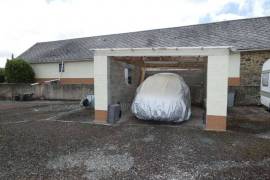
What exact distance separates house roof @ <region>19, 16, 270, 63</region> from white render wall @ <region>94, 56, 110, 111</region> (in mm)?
7059

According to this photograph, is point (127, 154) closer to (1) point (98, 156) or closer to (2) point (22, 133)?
(1) point (98, 156)

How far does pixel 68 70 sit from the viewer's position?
1759 cm

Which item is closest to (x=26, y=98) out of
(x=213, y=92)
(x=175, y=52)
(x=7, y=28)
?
(x=7, y=28)

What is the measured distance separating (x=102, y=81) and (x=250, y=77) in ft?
30.8

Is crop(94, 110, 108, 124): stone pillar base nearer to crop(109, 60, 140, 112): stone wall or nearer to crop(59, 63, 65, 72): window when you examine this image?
crop(109, 60, 140, 112): stone wall

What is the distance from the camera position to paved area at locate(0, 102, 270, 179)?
11.7 feet

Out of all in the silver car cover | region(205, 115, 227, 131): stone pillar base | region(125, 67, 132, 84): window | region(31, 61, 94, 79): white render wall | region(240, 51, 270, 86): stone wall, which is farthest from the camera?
region(31, 61, 94, 79): white render wall

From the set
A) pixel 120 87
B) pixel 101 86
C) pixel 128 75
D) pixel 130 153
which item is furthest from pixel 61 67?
pixel 130 153

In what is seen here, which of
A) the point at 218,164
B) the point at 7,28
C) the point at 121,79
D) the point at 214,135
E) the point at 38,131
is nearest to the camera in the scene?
the point at 218,164

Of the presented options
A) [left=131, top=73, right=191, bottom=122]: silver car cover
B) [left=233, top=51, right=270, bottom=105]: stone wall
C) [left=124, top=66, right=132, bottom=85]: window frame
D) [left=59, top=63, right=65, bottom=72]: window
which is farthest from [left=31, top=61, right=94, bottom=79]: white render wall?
[left=233, top=51, right=270, bottom=105]: stone wall

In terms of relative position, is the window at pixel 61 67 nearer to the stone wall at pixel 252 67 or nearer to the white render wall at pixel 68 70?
the white render wall at pixel 68 70

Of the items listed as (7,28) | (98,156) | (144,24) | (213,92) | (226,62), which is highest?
(144,24)

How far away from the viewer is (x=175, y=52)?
662 centimetres

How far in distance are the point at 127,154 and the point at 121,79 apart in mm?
4888
